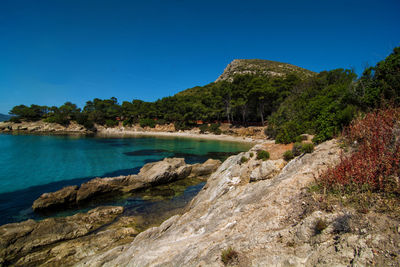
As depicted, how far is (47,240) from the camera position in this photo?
388 inches

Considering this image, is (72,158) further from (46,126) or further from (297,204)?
(46,126)

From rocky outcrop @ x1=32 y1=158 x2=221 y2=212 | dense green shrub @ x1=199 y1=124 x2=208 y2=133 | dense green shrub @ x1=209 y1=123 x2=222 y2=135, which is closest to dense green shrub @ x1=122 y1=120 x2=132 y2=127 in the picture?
dense green shrub @ x1=199 y1=124 x2=208 y2=133

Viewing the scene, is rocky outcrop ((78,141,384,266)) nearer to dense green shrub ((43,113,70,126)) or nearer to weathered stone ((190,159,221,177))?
weathered stone ((190,159,221,177))

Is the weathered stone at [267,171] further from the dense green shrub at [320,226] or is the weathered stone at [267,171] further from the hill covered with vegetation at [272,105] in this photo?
the dense green shrub at [320,226]

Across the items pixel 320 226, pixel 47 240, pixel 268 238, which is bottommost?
pixel 47 240

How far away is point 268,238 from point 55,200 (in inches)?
664

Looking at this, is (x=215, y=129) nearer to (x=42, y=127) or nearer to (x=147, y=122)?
(x=147, y=122)

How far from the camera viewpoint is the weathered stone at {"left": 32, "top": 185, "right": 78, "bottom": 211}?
1402 cm

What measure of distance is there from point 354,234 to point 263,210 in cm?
285

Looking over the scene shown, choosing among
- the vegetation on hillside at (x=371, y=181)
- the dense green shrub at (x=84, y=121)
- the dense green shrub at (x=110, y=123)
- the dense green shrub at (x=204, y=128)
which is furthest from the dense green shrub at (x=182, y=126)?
the vegetation on hillside at (x=371, y=181)

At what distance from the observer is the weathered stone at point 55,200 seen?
46.0 feet

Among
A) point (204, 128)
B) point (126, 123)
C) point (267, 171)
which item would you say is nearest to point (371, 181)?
point (267, 171)

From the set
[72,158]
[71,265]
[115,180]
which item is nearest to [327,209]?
[71,265]

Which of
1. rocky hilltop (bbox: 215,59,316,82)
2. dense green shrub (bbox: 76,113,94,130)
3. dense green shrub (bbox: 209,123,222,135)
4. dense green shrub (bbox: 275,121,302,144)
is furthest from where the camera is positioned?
rocky hilltop (bbox: 215,59,316,82)
